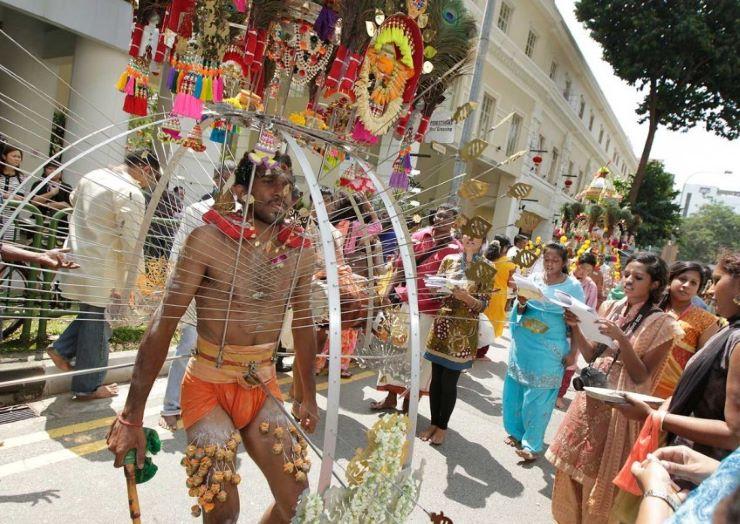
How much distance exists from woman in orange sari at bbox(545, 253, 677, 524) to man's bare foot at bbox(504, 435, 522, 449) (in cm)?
135

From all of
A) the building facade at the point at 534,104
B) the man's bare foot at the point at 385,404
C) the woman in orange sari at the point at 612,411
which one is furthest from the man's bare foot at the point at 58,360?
the building facade at the point at 534,104

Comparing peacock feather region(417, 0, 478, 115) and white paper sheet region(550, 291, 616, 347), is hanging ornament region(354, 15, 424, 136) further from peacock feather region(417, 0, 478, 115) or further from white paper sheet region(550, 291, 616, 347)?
white paper sheet region(550, 291, 616, 347)

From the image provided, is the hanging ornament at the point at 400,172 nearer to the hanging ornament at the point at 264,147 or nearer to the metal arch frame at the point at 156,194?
the hanging ornament at the point at 264,147

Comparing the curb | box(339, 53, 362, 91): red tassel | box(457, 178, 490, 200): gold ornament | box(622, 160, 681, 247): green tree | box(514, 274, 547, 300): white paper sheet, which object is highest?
box(622, 160, 681, 247): green tree

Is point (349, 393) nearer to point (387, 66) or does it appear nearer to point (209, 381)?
point (209, 381)

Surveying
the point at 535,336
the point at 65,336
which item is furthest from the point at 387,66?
the point at 65,336

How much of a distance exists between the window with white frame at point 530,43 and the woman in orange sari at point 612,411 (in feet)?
61.3

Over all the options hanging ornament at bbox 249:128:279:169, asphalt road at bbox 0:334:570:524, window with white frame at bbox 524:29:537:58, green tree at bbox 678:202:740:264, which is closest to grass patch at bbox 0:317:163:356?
asphalt road at bbox 0:334:570:524

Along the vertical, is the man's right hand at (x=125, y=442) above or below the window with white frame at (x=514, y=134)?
below

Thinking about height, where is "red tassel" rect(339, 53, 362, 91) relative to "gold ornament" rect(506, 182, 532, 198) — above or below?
above

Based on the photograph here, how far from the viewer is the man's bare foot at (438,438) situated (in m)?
4.17

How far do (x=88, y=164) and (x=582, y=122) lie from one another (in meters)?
26.0

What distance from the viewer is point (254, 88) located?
2.30 metres

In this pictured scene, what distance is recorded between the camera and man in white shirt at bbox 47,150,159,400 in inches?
130
